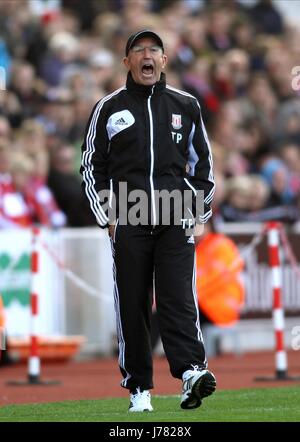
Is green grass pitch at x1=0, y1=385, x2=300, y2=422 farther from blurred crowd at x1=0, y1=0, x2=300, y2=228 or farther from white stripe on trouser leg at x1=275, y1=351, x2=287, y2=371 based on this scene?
blurred crowd at x1=0, y1=0, x2=300, y2=228

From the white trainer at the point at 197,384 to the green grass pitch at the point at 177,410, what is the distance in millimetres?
135

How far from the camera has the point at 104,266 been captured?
1783cm

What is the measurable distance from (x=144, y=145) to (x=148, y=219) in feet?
1.69

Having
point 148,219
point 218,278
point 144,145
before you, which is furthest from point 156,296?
point 218,278

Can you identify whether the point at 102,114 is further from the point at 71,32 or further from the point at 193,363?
the point at 71,32

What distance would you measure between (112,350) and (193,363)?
326 inches

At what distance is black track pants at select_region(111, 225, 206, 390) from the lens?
9812 mm

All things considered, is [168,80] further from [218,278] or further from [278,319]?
[278,319]

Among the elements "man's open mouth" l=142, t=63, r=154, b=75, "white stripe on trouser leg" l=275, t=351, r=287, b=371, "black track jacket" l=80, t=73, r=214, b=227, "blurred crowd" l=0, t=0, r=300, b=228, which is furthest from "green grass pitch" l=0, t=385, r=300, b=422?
"blurred crowd" l=0, t=0, r=300, b=228

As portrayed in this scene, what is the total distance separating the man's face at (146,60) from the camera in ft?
32.3

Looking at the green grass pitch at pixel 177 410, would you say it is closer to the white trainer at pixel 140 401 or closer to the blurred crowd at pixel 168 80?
the white trainer at pixel 140 401

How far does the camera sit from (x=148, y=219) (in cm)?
981

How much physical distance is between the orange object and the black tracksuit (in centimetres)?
739
